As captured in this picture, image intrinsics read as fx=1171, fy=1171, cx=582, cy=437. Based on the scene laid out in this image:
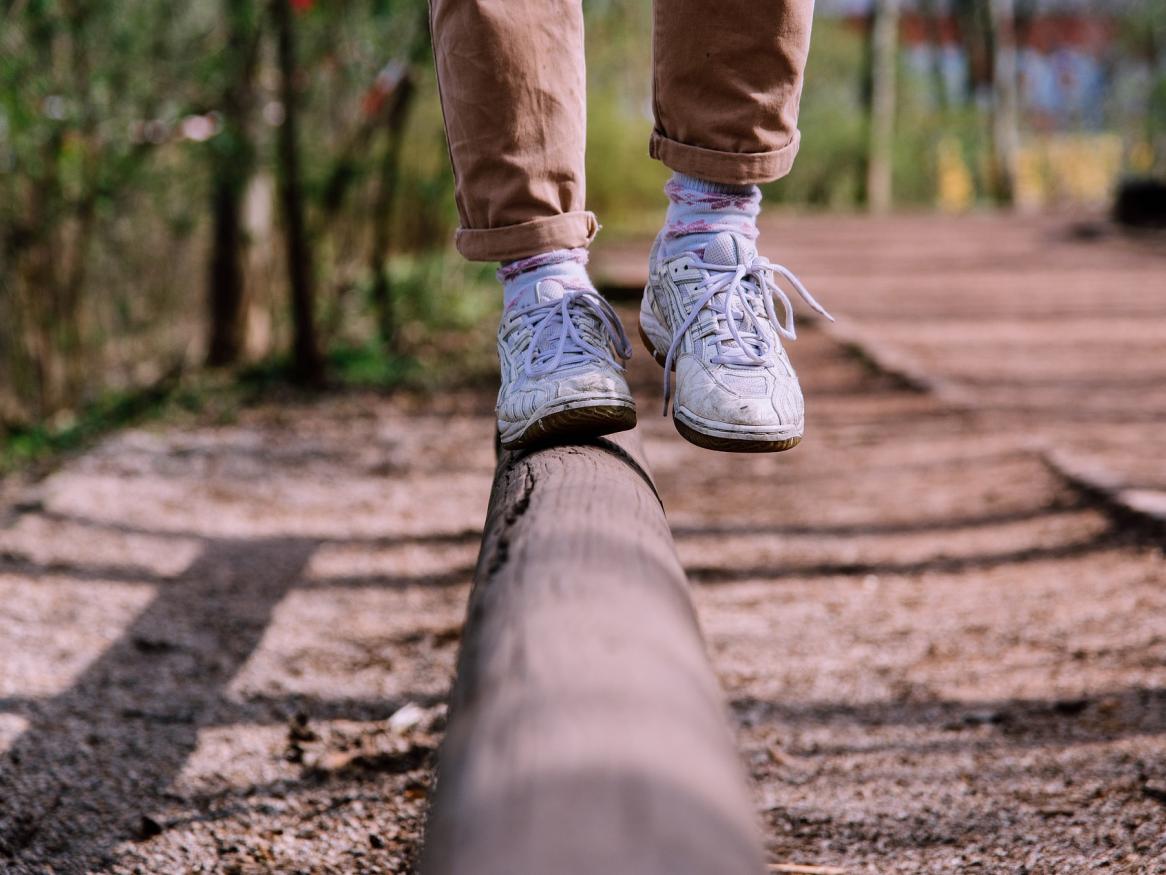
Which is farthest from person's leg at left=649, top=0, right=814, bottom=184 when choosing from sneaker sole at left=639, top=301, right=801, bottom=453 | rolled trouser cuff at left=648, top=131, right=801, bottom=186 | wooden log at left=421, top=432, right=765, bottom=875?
wooden log at left=421, top=432, right=765, bottom=875

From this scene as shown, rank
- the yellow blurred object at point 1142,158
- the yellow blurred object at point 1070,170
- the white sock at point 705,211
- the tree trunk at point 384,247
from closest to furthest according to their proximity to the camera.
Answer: the white sock at point 705,211, the tree trunk at point 384,247, the yellow blurred object at point 1142,158, the yellow blurred object at point 1070,170

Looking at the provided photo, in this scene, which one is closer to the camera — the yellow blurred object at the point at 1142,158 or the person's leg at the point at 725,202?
the person's leg at the point at 725,202

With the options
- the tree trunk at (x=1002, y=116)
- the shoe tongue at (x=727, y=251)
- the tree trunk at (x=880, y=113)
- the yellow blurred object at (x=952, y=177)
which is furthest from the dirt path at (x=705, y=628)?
the yellow blurred object at (x=952, y=177)


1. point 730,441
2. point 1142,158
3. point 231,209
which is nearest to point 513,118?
point 730,441

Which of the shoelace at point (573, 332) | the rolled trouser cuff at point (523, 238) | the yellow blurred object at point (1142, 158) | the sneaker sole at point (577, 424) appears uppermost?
the rolled trouser cuff at point (523, 238)

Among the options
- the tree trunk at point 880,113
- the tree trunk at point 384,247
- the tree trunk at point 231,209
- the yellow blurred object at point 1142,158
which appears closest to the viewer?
the tree trunk at point 231,209

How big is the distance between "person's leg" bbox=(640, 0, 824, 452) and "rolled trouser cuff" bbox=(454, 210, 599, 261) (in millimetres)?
142

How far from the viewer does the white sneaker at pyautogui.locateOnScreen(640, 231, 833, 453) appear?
1.35 m

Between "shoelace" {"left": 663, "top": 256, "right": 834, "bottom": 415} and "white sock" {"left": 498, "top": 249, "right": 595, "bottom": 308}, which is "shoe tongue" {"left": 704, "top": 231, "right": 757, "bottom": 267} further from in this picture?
"white sock" {"left": 498, "top": 249, "right": 595, "bottom": 308}

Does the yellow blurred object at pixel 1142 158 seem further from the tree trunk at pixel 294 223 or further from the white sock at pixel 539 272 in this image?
the white sock at pixel 539 272

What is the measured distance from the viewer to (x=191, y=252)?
6.46 m

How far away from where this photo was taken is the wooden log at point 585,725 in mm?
632

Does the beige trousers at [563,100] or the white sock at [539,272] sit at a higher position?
the beige trousers at [563,100]

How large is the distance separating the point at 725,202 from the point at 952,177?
17.2 m
